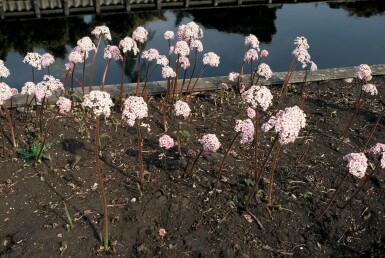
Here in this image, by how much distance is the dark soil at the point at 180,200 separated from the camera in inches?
211

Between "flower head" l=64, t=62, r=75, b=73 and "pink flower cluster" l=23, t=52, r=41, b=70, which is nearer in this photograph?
"pink flower cluster" l=23, t=52, r=41, b=70

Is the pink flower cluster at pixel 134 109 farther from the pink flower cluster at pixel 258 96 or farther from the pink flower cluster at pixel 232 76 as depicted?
the pink flower cluster at pixel 232 76

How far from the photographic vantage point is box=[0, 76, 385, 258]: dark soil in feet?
17.6

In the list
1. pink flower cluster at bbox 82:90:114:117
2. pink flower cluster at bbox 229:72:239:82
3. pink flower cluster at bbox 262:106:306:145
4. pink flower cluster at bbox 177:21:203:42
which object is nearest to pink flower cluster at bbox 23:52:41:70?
pink flower cluster at bbox 177:21:203:42

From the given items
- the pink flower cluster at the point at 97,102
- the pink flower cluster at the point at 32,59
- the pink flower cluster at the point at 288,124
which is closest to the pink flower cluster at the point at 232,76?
the pink flower cluster at the point at 32,59

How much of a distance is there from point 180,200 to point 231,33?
12.8 meters

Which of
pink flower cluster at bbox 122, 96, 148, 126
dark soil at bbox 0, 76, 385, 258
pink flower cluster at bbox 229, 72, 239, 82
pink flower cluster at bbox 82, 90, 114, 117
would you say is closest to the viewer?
pink flower cluster at bbox 82, 90, 114, 117

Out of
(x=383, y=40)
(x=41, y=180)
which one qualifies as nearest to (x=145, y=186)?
(x=41, y=180)

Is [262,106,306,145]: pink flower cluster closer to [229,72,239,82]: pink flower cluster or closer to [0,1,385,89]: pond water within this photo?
[229,72,239,82]: pink flower cluster

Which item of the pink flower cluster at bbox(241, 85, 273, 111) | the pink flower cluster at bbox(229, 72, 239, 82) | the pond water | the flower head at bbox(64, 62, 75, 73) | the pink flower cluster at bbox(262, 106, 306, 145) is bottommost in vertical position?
the pond water

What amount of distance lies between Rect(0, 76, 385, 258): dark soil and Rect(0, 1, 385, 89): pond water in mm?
6529

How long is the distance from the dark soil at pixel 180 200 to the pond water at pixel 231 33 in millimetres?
6529

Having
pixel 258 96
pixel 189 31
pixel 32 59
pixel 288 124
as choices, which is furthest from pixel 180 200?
pixel 32 59

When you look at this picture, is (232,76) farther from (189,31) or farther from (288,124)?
(288,124)
